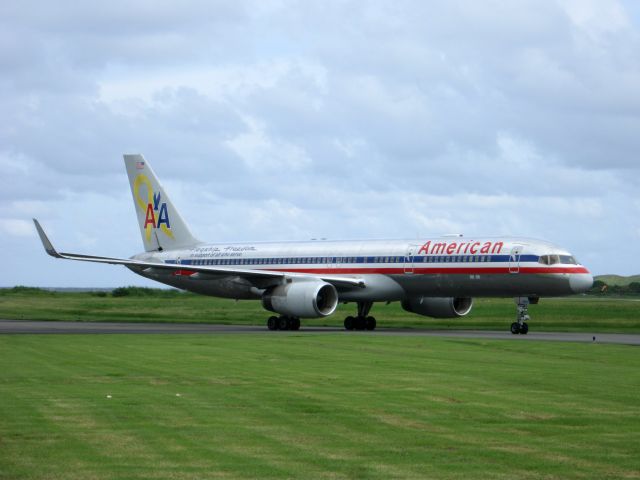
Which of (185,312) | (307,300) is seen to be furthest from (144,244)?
(307,300)

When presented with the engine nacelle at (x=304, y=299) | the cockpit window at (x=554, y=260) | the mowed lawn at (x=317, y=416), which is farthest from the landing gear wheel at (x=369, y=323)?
the mowed lawn at (x=317, y=416)

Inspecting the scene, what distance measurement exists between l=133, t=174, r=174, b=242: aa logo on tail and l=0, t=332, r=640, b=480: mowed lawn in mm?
32091

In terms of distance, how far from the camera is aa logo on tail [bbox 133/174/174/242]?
58397 millimetres

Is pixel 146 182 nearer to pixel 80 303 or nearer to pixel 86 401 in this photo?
pixel 80 303

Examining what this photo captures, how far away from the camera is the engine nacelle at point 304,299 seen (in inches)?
1795

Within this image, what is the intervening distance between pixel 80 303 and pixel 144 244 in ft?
71.5

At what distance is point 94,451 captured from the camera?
11.7 m

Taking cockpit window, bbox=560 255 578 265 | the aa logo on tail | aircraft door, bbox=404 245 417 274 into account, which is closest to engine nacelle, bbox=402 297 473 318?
aircraft door, bbox=404 245 417 274

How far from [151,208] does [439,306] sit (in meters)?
17.6

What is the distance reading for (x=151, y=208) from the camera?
5866cm

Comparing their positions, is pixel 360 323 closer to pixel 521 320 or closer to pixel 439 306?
pixel 439 306

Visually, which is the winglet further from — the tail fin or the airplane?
the tail fin

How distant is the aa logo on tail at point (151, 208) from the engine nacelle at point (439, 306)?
48.8 ft

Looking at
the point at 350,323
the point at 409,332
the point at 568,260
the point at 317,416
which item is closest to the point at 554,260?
the point at 568,260
